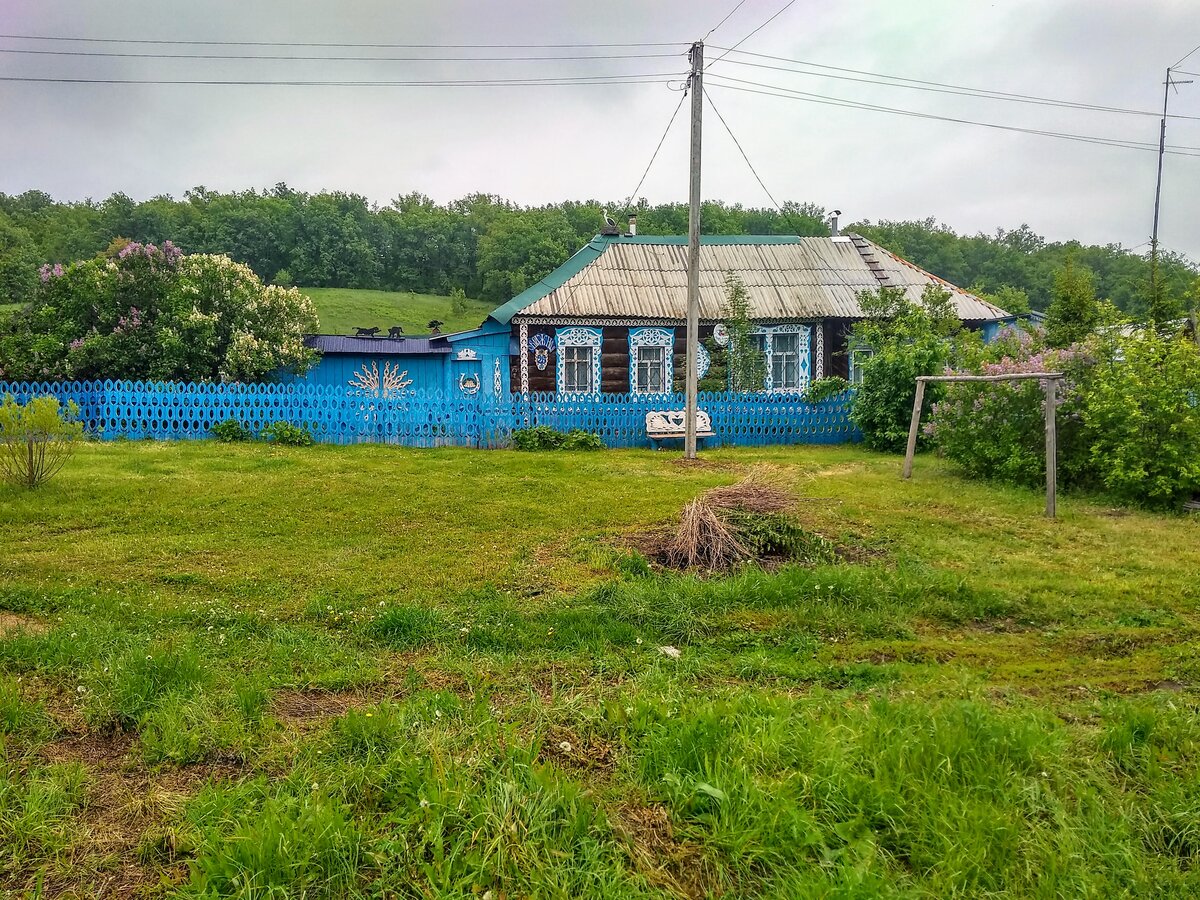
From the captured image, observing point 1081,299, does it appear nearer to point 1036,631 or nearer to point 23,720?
point 1036,631

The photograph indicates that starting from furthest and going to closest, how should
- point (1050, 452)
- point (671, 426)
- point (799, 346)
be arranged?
point (799, 346)
point (671, 426)
point (1050, 452)

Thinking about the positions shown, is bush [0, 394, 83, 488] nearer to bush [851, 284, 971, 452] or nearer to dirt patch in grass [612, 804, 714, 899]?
dirt patch in grass [612, 804, 714, 899]

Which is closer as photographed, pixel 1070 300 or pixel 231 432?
pixel 231 432

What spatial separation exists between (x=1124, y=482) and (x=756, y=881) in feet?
28.8

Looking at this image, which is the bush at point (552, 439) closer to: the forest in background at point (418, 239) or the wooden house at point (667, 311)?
the wooden house at point (667, 311)

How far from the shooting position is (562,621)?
4887mm

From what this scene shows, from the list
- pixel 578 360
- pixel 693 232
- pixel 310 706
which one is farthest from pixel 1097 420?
pixel 578 360

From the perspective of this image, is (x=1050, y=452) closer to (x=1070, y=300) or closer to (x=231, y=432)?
(x=231, y=432)

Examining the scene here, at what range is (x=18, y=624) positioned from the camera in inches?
183

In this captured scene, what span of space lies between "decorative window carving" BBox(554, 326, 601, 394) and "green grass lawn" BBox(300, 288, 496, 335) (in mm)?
21624

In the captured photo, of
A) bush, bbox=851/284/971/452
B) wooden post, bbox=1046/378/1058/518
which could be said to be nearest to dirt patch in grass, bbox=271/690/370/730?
wooden post, bbox=1046/378/1058/518

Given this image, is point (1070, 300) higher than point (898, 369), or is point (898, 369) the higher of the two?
point (1070, 300)

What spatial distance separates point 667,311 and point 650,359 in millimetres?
1337

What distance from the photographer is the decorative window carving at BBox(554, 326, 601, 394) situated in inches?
756
